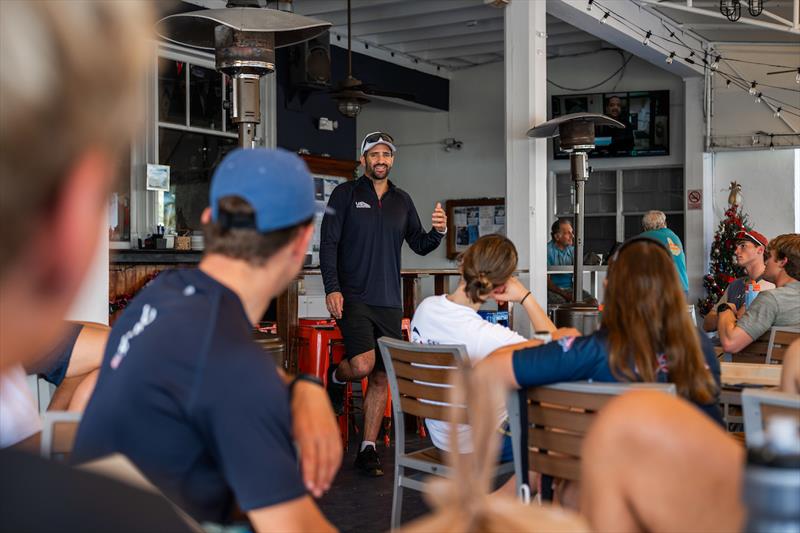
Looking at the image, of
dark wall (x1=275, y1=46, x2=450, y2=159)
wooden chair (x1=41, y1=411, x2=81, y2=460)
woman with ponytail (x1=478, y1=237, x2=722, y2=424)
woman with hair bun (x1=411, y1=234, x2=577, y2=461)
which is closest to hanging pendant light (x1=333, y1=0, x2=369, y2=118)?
dark wall (x1=275, y1=46, x2=450, y2=159)

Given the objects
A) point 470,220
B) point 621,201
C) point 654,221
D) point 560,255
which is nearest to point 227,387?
point 654,221

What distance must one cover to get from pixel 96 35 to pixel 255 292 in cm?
104

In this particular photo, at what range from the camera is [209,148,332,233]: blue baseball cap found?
1326 millimetres

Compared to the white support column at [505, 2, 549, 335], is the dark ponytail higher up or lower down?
lower down

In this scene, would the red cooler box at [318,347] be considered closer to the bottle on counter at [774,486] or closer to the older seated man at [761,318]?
the older seated man at [761,318]

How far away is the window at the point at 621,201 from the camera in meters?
12.8

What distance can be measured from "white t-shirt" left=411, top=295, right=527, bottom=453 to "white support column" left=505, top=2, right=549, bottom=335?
3.40 m

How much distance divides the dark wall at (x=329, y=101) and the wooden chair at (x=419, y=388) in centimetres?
705

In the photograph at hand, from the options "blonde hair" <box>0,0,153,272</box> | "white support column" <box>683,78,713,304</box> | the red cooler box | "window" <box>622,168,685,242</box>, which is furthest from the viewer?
"window" <box>622,168,685,242</box>

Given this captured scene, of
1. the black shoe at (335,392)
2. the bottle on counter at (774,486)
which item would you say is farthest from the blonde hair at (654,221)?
the bottle on counter at (774,486)

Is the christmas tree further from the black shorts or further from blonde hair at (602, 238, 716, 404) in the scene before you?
blonde hair at (602, 238, 716, 404)

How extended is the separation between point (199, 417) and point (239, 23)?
2.39 meters

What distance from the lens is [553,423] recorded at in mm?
2412

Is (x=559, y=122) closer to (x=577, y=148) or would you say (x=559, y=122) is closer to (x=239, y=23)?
(x=577, y=148)
